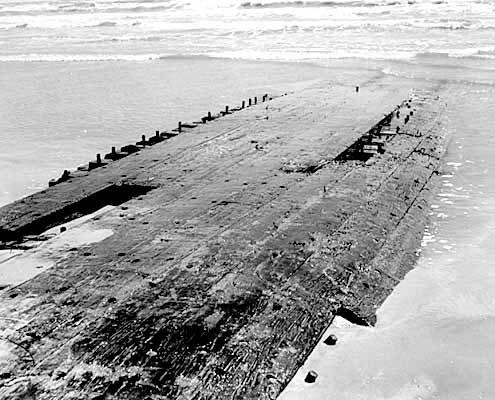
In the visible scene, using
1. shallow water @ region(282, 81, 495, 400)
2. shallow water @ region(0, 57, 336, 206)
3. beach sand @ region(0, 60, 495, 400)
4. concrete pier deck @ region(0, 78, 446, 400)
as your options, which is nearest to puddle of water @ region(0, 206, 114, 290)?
concrete pier deck @ region(0, 78, 446, 400)

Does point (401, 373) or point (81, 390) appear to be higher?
point (81, 390)

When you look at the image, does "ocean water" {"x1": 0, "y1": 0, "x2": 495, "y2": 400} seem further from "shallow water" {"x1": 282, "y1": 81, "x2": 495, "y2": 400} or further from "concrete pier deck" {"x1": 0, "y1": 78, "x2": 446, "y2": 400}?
"concrete pier deck" {"x1": 0, "y1": 78, "x2": 446, "y2": 400}

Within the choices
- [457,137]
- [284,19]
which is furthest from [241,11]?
[457,137]

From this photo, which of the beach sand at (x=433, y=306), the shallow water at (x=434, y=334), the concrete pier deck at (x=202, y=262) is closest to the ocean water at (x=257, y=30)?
the beach sand at (x=433, y=306)

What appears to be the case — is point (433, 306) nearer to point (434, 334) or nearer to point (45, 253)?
point (434, 334)

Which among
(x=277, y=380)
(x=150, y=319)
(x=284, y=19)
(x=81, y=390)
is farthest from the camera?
(x=284, y=19)

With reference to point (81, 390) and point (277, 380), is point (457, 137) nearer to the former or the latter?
point (277, 380)
